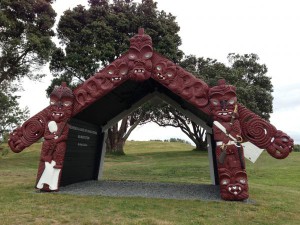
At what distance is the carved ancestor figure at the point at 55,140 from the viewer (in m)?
9.81

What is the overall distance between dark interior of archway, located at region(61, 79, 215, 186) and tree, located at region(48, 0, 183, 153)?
42.3ft

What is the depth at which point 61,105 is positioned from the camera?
33.5 feet

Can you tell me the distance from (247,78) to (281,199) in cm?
2539

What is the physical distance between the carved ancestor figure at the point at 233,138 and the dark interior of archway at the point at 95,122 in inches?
84.5

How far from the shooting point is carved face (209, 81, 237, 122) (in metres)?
9.40

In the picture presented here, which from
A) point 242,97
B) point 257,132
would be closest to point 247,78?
point 242,97

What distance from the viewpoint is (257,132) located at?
9391 millimetres

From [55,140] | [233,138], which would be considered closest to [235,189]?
[233,138]

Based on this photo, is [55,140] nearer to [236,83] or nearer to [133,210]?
[133,210]

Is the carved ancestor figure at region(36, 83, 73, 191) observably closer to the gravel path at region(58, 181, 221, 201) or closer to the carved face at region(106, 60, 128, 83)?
the gravel path at region(58, 181, 221, 201)

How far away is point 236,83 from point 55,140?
73.8ft

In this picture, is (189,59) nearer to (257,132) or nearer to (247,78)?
(247,78)

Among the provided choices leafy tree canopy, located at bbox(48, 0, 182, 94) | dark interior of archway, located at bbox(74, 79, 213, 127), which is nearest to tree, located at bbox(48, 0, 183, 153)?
leafy tree canopy, located at bbox(48, 0, 182, 94)

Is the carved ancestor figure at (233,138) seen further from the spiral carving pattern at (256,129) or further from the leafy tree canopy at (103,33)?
the leafy tree canopy at (103,33)
